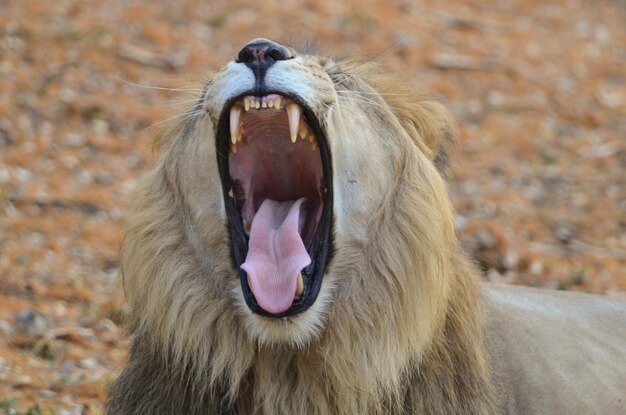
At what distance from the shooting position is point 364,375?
3.69m

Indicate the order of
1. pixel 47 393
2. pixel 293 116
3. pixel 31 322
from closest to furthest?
pixel 293 116, pixel 47 393, pixel 31 322

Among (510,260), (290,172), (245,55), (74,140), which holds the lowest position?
(510,260)

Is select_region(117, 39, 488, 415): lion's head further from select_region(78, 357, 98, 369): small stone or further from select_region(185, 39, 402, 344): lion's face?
select_region(78, 357, 98, 369): small stone

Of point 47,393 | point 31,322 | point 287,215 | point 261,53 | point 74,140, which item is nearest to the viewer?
point 261,53

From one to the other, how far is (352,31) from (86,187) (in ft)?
14.3

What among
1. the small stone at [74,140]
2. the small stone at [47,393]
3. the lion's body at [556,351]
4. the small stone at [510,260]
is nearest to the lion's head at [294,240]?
the lion's body at [556,351]

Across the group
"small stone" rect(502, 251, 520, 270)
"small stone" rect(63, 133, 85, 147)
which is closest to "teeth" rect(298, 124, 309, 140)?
"small stone" rect(502, 251, 520, 270)

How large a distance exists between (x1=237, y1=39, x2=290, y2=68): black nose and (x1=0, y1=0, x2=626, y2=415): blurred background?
652 mm

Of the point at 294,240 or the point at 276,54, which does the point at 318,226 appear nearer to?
the point at 294,240

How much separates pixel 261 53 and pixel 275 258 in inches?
27.0

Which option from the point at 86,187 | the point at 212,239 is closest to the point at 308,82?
the point at 212,239

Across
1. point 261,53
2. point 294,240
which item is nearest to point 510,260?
point 294,240

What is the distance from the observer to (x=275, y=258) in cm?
373

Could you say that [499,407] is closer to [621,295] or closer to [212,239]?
[212,239]
